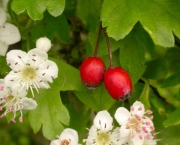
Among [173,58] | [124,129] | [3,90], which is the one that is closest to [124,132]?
[124,129]

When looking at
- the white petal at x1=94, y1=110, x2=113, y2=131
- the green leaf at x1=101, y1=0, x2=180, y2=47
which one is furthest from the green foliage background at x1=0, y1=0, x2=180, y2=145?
the white petal at x1=94, y1=110, x2=113, y2=131

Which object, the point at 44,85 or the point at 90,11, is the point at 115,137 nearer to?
the point at 44,85

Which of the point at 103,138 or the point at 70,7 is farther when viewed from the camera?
the point at 70,7

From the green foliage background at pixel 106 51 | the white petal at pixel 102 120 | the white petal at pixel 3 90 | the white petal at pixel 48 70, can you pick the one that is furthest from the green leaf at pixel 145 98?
the white petal at pixel 3 90

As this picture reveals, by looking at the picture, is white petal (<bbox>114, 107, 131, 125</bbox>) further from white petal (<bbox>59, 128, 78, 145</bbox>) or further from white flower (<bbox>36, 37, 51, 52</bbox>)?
white flower (<bbox>36, 37, 51, 52</bbox>)

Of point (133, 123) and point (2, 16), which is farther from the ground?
point (2, 16)

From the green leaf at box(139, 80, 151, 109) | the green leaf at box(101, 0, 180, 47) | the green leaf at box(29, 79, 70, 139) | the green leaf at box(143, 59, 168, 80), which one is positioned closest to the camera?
the green leaf at box(101, 0, 180, 47)

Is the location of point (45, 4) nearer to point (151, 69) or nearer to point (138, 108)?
point (138, 108)
